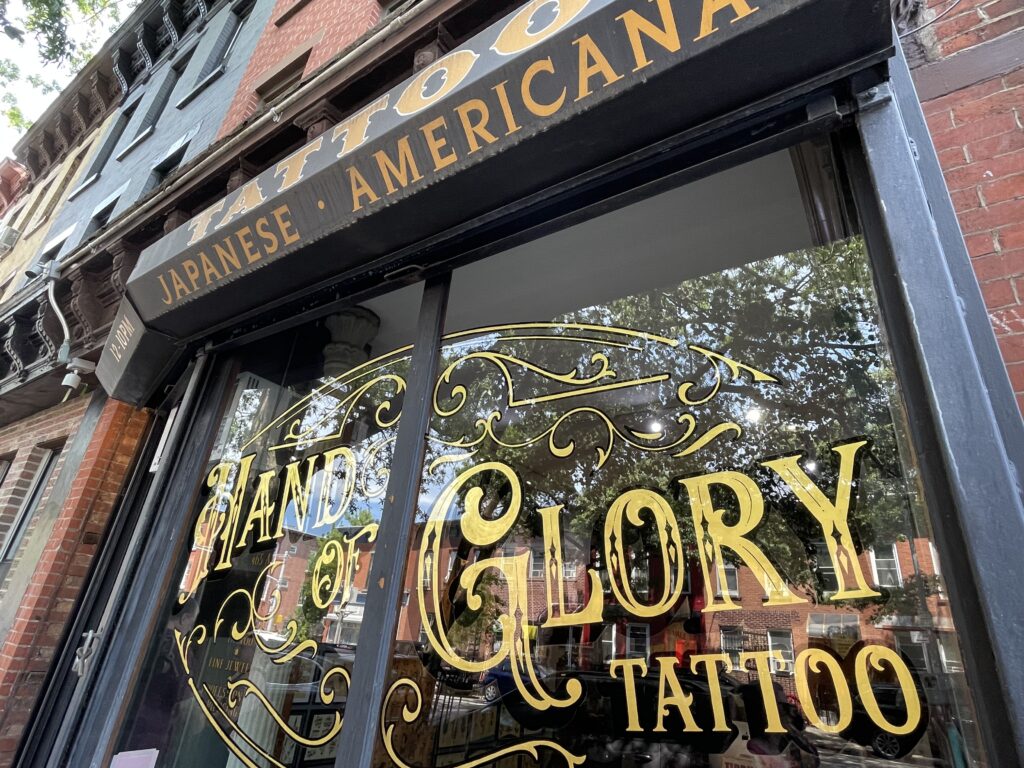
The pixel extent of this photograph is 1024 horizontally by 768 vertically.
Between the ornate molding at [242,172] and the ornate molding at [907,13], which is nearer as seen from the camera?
the ornate molding at [907,13]

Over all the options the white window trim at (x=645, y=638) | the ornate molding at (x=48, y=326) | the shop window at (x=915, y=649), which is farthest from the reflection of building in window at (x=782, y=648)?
the ornate molding at (x=48, y=326)

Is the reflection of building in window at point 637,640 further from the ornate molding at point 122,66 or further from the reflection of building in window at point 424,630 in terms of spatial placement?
the ornate molding at point 122,66

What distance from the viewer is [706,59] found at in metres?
1.61

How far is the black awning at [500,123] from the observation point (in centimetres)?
156

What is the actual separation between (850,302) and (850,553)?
84 centimetres

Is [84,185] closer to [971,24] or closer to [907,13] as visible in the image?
[907,13]

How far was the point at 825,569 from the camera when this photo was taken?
4.97 feet

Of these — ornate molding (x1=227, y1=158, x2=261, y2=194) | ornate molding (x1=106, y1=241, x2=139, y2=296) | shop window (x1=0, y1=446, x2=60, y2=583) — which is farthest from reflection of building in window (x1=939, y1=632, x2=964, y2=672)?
shop window (x1=0, y1=446, x2=60, y2=583)

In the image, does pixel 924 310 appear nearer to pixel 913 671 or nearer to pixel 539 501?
pixel 913 671

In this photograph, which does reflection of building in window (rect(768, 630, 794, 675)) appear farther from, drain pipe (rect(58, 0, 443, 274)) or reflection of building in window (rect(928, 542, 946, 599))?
drain pipe (rect(58, 0, 443, 274))

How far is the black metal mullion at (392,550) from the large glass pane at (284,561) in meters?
0.16

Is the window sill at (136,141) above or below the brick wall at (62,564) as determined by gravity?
above

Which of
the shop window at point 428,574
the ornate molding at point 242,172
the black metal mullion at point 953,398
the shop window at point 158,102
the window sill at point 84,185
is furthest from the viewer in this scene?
the window sill at point 84,185

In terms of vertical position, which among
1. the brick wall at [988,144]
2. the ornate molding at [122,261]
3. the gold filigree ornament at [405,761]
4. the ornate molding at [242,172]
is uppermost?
the ornate molding at [242,172]
